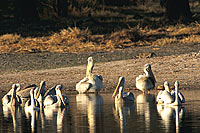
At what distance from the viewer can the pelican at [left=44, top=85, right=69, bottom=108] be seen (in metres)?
13.6

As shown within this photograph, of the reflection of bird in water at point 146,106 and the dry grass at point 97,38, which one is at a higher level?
the dry grass at point 97,38

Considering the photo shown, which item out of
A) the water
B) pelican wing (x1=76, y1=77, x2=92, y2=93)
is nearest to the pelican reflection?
the water

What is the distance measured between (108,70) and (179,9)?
11.8m

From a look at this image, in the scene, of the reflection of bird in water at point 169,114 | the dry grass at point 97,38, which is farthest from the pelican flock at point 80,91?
the dry grass at point 97,38

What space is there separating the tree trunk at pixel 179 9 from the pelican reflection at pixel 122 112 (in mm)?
16533

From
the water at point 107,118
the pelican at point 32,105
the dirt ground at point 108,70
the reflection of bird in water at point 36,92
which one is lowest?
the water at point 107,118

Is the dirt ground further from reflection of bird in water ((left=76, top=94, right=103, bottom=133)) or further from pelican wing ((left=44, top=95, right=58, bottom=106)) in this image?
pelican wing ((left=44, top=95, right=58, bottom=106))

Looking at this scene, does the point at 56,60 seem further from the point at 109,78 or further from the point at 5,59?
the point at 109,78

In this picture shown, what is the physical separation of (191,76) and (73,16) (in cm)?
1879

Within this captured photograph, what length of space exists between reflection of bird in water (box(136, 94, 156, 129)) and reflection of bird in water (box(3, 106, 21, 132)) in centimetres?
243

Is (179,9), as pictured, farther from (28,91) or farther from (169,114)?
(169,114)

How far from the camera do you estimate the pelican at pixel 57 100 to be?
44.7ft

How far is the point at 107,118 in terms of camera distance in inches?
461

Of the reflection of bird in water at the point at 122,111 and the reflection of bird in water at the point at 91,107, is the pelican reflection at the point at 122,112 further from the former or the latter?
the reflection of bird in water at the point at 91,107
